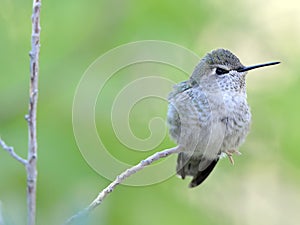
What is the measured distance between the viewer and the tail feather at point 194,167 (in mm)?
3145

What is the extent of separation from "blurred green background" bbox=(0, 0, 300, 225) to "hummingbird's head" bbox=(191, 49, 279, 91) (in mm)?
474

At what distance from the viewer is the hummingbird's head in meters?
3.09

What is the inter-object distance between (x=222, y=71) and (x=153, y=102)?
0.66 meters

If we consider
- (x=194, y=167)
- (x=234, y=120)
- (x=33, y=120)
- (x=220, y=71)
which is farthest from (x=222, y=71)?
(x=33, y=120)

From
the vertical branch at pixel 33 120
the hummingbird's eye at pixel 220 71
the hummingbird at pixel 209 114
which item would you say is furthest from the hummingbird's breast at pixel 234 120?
the vertical branch at pixel 33 120

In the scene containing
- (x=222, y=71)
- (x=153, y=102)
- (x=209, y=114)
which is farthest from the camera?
(x=153, y=102)

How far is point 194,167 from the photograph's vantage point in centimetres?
323

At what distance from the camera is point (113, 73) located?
11.8ft

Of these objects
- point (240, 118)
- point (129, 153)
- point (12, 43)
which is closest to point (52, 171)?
point (129, 153)

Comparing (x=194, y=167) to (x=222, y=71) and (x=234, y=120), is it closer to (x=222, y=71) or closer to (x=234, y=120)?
(x=234, y=120)

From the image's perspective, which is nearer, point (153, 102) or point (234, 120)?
point (234, 120)

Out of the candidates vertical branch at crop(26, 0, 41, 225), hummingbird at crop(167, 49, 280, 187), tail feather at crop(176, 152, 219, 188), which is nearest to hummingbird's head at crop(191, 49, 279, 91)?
hummingbird at crop(167, 49, 280, 187)

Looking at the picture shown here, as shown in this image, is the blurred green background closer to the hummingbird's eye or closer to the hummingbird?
the hummingbird

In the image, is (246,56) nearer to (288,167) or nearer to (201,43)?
(201,43)
